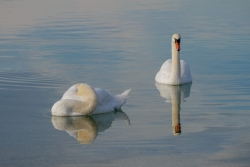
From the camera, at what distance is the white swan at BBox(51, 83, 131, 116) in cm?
1099

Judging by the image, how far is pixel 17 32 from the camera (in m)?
22.2

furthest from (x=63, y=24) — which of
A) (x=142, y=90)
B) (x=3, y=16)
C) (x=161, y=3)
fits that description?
(x=142, y=90)

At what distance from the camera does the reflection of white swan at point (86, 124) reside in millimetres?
9969

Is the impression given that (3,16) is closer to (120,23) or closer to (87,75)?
(120,23)

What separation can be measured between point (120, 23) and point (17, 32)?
11.0 ft

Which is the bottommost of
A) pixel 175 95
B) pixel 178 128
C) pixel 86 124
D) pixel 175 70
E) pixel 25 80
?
pixel 178 128

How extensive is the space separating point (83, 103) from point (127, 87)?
2277mm

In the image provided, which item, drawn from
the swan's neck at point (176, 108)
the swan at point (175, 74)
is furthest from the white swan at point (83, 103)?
the swan at point (175, 74)

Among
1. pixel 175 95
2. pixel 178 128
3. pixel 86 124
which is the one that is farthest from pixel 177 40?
pixel 178 128

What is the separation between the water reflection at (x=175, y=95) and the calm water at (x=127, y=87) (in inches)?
1.0

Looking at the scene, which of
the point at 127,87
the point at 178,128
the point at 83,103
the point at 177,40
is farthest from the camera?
the point at 177,40

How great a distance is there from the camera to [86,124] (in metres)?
10.7

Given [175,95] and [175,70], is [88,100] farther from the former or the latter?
[175,70]

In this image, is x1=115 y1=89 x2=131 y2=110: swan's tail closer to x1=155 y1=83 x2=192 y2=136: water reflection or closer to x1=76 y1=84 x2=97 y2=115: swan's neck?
x1=76 y1=84 x2=97 y2=115: swan's neck
